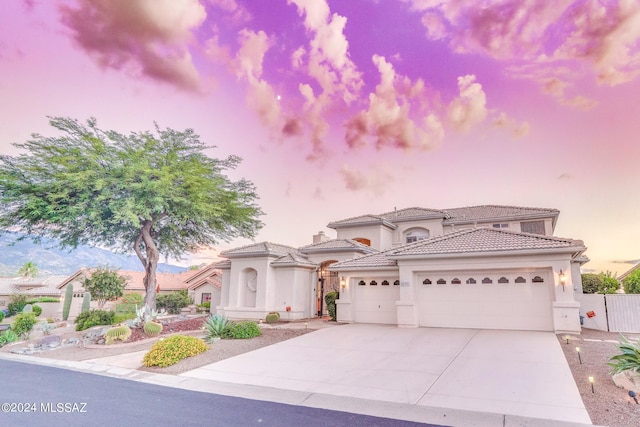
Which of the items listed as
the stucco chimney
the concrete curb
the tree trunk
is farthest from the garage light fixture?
the tree trunk

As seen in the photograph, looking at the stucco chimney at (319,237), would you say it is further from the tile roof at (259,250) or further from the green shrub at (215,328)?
the green shrub at (215,328)

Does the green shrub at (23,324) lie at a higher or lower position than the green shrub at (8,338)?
higher

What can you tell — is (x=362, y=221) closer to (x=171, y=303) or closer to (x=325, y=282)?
(x=325, y=282)

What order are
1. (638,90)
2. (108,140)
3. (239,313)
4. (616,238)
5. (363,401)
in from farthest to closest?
(616,238), (239,313), (108,140), (638,90), (363,401)

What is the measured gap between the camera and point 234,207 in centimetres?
2045

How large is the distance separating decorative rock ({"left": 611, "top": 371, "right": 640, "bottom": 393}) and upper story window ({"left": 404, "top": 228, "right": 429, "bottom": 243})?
62.8 ft

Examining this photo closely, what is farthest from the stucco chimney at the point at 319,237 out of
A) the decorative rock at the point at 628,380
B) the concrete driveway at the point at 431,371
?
the decorative rock at the point at 628,380

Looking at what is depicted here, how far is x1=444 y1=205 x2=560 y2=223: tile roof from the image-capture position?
2342 centimetres

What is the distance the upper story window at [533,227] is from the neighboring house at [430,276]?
0.20 ft

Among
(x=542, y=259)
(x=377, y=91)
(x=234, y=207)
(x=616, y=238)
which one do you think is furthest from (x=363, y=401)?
(x=616, y=238)

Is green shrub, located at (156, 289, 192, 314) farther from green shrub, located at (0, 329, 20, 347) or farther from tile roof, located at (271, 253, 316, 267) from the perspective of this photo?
green shrub, located at (0, 329, 20, 347)

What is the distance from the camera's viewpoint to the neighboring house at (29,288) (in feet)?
143

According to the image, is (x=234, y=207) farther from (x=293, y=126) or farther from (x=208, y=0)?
(x=208, y=0)

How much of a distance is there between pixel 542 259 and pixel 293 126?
16.1 metres
